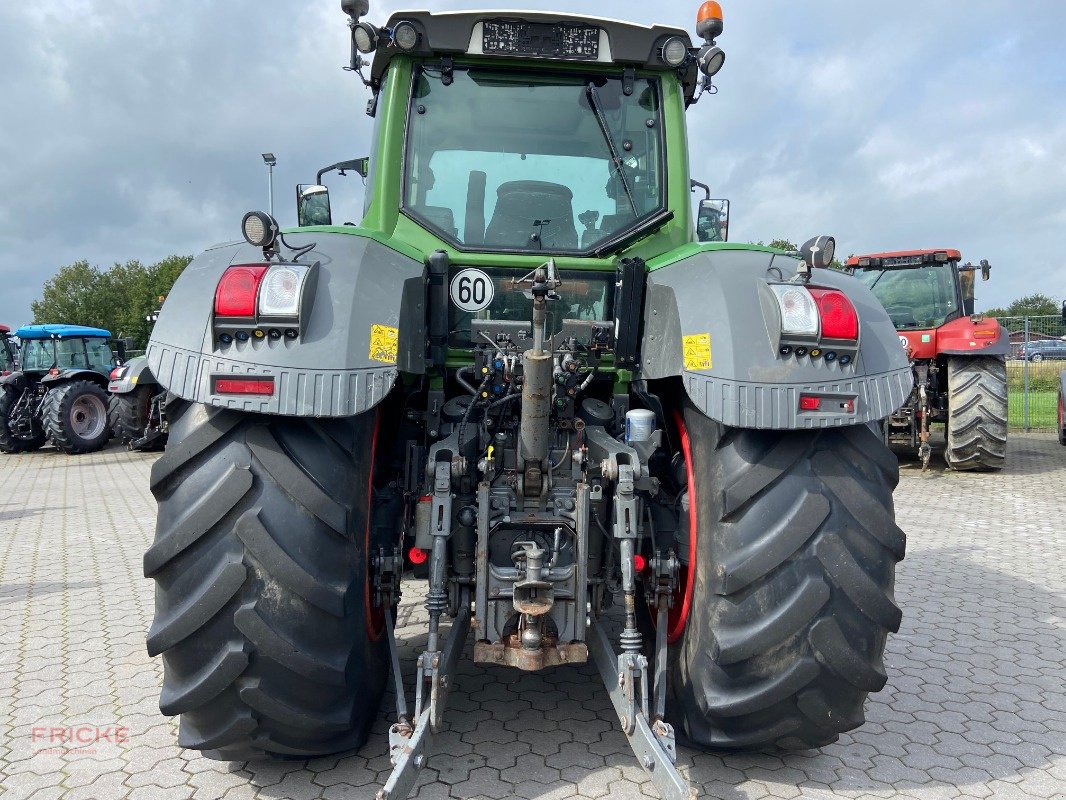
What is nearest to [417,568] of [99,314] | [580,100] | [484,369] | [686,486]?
[484,369]

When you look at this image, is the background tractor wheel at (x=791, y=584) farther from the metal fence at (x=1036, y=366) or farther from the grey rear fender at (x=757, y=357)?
the metal fence at (x=1036, y=366)

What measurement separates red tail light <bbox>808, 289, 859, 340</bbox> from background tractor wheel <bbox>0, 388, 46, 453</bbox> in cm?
1781

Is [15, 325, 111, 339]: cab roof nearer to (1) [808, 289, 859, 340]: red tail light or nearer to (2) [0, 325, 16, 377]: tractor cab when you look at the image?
(2) [0, 325, 16, 377]: tractor cab

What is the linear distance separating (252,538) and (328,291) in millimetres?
806

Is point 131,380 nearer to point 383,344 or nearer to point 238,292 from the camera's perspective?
point 238,292

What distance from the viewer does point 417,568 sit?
10.3 feet

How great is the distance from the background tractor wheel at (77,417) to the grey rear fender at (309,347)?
1496 cm

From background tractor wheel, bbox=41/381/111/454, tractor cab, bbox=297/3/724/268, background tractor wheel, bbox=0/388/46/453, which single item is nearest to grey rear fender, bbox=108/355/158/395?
background tractor wheel, bbox=41/381/111/454

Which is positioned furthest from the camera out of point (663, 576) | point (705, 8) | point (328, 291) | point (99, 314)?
point (99, 314)

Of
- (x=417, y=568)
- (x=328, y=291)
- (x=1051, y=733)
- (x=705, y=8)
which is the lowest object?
(x=1051, y=733)

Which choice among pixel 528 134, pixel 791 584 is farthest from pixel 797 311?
pixel 528 134

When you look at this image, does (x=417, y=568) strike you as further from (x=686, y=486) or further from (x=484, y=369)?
(x=686, y=486)

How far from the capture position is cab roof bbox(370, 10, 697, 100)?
3.35 meters

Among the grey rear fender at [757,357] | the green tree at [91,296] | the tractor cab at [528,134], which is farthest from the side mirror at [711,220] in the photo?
the green tree at [91,296]
